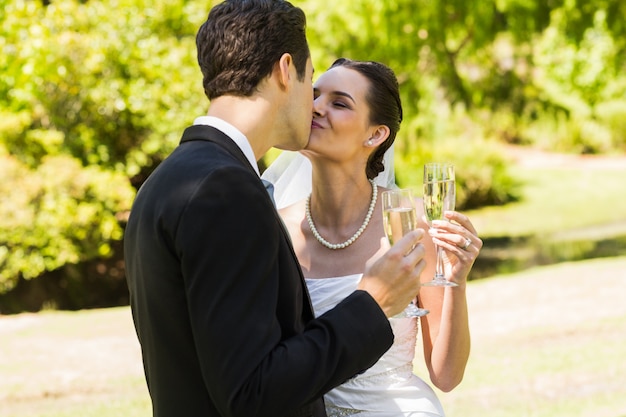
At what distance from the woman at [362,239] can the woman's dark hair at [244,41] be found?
1320 millimetres

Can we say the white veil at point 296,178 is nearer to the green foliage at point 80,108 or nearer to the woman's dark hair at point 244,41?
the woman's dark hair at point 244,41

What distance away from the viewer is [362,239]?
12.1 feet

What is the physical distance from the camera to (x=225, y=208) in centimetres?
182

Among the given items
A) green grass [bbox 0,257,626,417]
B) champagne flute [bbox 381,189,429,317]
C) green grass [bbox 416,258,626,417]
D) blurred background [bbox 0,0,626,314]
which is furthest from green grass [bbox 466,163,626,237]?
champagne flute [bbox 381,189,429,317]

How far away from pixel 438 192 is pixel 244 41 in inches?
41.0

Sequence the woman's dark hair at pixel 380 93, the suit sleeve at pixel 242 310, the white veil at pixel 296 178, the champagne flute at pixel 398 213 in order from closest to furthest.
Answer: the suit sleeve at pixel 242 310 < the champagne flute at pixel 398 213 < the woman's dark hair at pixel 380 93 < the white veil at pixel 296 178

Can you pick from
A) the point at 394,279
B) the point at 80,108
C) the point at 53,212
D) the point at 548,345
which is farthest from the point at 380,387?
the point at 80,108

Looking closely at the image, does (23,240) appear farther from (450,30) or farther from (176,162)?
(176,162)

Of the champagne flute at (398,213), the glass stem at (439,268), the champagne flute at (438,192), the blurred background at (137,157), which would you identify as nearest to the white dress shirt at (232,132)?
the champagne flute at (398,213)

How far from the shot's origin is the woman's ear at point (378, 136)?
12.0 ft

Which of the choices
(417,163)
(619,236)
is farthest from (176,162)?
(417,163)

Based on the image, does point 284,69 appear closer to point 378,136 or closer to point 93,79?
point 378,136

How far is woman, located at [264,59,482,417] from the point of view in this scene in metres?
3.40

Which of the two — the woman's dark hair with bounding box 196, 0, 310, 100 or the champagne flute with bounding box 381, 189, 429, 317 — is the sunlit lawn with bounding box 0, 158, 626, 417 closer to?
the champagne flute with bounding box 381, 189, 429, 317
